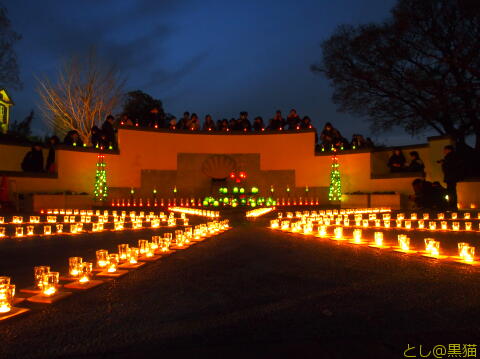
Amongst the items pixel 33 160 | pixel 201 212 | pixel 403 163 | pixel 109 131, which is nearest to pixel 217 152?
pixel 109 131

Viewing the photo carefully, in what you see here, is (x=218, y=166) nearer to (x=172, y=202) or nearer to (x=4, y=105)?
(x=172, y=202)

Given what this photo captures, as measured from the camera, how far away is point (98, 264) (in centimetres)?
488

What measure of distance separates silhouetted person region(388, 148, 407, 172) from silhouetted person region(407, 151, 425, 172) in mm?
330

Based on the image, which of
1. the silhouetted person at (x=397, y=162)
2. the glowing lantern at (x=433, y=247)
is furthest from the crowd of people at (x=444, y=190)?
the glowing lantern at (x=433, y=247)

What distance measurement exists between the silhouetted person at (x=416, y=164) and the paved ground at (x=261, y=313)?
11625 mm

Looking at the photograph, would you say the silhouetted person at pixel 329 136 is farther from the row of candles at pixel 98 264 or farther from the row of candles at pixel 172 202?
the row of candles at pixel 98 264

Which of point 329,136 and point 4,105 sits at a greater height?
point 4,105

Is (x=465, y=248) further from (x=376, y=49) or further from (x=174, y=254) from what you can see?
(x=376, y=49)

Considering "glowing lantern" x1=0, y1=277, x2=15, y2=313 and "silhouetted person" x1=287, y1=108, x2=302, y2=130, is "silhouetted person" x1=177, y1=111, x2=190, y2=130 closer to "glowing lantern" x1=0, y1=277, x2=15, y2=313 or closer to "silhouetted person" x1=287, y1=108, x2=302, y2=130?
"silhouetted person" x1=287, y1=108, x2=302, y2=130

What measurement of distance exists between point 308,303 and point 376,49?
19266 mm

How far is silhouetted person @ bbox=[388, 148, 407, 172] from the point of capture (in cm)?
1675

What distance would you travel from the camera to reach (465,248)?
529 cm

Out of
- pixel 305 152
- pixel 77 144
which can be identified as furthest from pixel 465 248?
pixel 77 144

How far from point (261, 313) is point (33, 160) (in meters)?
14.5
